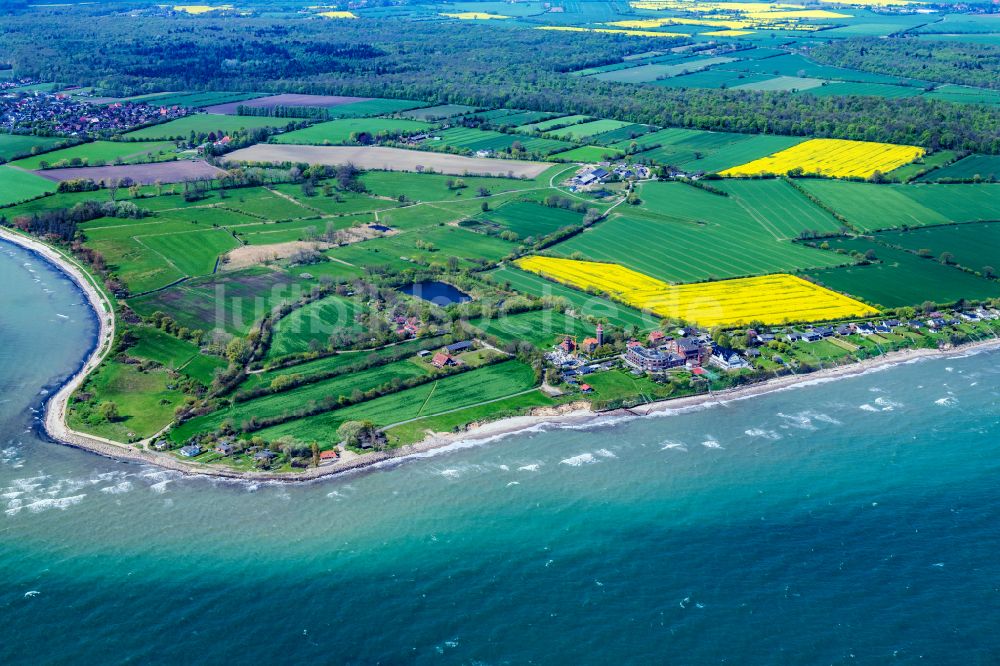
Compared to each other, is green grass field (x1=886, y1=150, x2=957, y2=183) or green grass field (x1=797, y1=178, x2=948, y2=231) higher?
green grass field (x1=886, y1=150, x2=957, y2=183)

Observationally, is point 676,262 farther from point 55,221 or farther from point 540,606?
point 55,221

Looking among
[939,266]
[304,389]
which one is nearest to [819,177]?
[939,266]

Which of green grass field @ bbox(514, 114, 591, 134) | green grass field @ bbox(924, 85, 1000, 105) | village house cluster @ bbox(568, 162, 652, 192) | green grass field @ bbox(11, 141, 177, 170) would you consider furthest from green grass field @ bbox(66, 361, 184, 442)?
green grass field @ bbox(924, 85, 1000, 105)

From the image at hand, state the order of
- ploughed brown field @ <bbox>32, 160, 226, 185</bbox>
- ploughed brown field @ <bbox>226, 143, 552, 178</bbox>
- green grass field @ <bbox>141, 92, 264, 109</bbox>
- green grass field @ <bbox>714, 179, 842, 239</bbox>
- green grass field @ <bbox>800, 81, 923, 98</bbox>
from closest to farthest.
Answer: green grass field @ <bbox>714, 179, 842, 239</bbox> → ploughed brown field @ <bbox>32, 160, 226, 185</bbox> → ploughed brown field @ <bbox>226, 143, 552, 178</bbox> → green grass field @ <bbox>800, 81, 923, 98</bbox> → green grass field @ <bbox>141, 92, 264, 109</bbox>

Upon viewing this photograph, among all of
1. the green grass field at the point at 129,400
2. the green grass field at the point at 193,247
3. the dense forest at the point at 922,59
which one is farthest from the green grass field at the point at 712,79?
the green grass field at the point at 129,400

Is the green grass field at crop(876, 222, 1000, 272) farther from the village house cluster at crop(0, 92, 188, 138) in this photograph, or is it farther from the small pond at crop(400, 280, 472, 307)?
the village house cluster at crop(0, 92, 188, 138)
